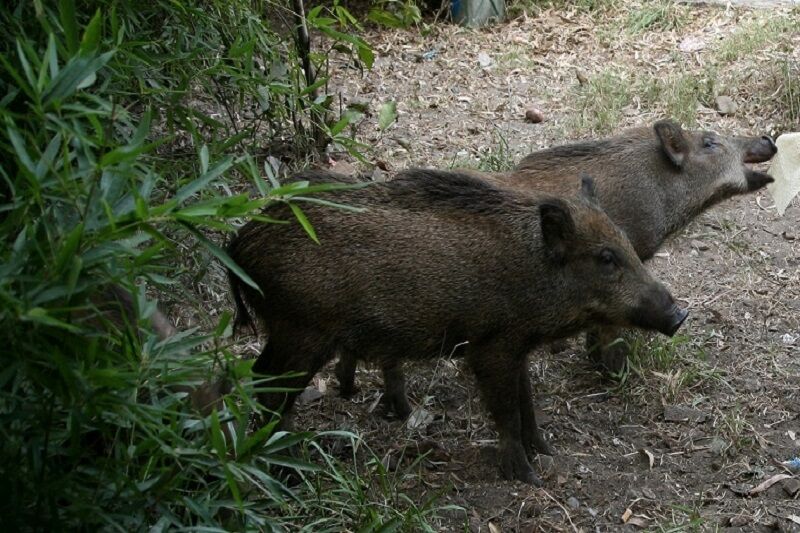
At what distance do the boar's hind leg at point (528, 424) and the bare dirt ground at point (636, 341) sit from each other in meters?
0.09

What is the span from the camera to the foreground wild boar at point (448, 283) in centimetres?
411

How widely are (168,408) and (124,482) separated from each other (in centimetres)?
23

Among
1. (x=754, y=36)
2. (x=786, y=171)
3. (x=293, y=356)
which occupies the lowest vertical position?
(x=754, y=36)

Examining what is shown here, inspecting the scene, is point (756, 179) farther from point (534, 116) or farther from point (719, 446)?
point (534, 116)

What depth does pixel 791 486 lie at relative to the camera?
4316 millimetres

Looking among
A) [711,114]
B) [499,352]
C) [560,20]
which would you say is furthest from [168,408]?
[560,20]

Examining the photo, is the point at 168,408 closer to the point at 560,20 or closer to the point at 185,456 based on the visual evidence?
the point at 185,456

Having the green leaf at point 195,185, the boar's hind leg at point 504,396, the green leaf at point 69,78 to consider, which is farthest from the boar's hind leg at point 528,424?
the green leaf at point 69,78

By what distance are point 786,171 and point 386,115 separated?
2.37 meters

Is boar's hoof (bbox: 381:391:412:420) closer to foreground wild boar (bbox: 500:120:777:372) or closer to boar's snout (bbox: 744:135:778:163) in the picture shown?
foreground wild boar (bbox: 500:120:777:372)

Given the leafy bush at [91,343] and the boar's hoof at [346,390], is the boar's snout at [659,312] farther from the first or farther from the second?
the leafy bush at [91,343]

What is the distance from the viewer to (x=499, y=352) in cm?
435

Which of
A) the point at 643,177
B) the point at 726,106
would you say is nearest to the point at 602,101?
the point at 726,106

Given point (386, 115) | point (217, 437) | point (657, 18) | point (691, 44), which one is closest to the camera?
point (217, 437)
